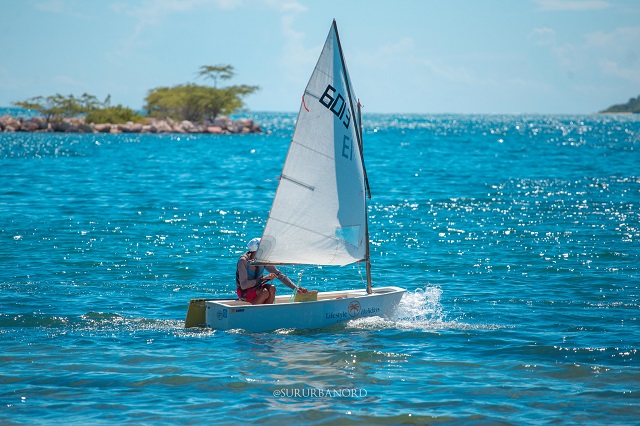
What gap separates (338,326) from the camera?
1709cm

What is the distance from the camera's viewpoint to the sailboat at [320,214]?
1648 centimetres

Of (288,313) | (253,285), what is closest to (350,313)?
(288,313)

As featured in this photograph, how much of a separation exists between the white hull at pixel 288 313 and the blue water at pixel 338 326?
24cm

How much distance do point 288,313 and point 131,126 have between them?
97.8 m

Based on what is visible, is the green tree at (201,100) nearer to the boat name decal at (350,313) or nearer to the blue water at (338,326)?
the blue water at (338,326)

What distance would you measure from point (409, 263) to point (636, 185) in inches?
1091

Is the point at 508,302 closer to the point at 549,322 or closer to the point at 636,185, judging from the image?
the point at 549,322

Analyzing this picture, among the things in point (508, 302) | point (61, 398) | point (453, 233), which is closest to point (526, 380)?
point (508, 302)

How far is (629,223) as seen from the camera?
32531 millimetres

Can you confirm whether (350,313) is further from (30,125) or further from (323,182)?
(30,125)

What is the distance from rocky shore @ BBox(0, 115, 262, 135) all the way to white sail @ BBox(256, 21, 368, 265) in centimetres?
9319

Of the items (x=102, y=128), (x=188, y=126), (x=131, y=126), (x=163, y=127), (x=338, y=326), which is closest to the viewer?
(x=338, y=326)
